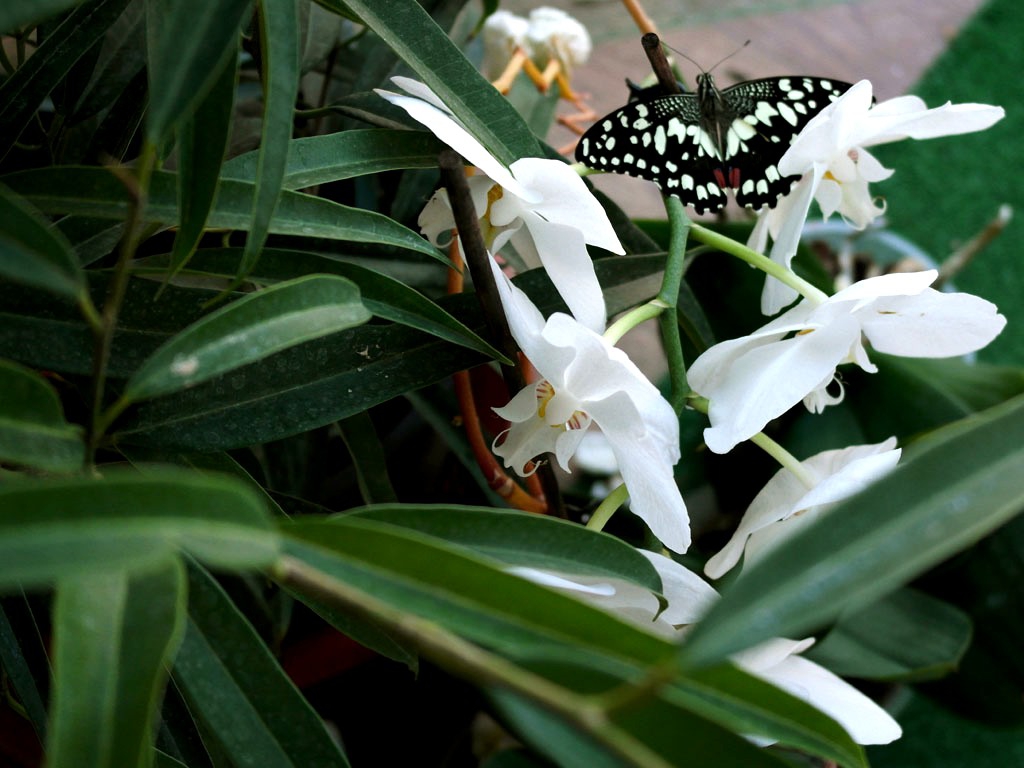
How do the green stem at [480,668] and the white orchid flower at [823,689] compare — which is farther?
the white orchid flower at [823,689]

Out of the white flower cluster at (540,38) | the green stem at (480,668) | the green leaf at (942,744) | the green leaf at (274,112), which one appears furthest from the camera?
the green leaf at (942,744)

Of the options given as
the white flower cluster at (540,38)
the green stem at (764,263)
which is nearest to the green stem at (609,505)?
the green stem at (764,263)

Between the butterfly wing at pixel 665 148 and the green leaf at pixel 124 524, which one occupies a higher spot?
the butterfly wing at pixel 665 148

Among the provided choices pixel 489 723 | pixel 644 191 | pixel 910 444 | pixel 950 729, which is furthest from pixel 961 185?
pixel 489 723

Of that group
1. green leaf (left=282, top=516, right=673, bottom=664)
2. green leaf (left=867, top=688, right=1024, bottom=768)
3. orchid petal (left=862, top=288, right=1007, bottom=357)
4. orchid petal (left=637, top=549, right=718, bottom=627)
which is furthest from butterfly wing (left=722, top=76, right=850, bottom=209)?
green leaf (left=867, top=688, right=1024, bottom=768)

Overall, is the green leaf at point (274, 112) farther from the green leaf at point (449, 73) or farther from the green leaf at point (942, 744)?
the green leaf at point (942, 744)

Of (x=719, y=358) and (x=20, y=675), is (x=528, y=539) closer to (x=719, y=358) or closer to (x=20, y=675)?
(x=719, y=358)

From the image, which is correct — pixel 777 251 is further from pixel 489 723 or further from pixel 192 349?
pixel 489 723
